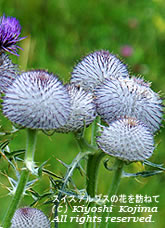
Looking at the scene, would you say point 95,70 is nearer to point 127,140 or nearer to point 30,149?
point 127,140

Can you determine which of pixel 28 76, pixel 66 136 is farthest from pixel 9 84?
pixel 66 136

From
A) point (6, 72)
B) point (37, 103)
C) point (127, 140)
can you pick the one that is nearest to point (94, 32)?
point (6, 72)

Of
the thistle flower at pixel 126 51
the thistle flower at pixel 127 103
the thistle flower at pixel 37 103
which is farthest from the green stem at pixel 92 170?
the thistle flower at pixel 126 51

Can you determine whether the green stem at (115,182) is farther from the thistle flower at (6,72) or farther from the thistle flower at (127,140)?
the thistle flower at (6,72)

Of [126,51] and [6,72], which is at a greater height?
[126,51]

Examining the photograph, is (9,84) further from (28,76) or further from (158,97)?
(158,97)

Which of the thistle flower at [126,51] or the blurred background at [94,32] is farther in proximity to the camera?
the thistle flower at [126,51]
